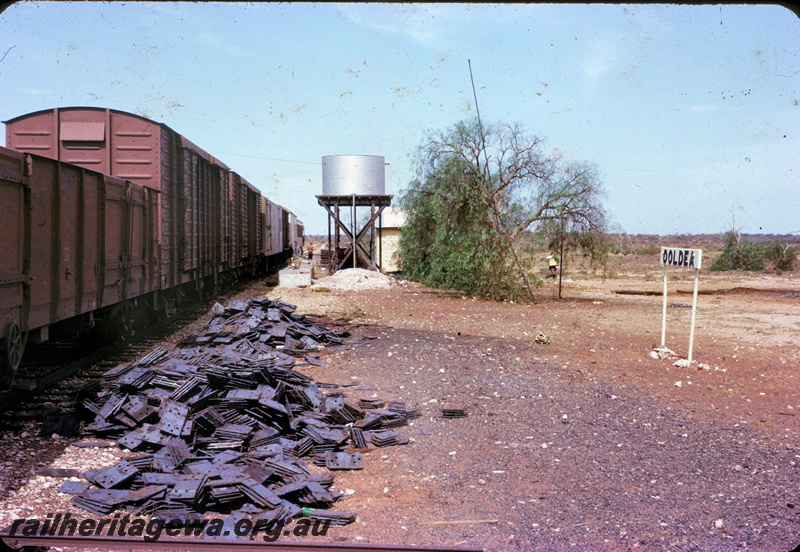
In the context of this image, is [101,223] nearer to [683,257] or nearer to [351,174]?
[683,257]

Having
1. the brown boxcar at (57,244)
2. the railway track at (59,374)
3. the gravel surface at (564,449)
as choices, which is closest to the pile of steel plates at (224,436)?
the gravel surface at (564,449)

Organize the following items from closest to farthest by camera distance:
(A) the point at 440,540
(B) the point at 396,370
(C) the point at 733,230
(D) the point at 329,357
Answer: (A) the point at 440,540 < (B) the point at 396,370 < (D) the point at 329,357 < (C) the point at 733,230

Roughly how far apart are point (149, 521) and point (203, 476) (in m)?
0.61

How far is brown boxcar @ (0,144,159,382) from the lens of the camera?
6.13 m

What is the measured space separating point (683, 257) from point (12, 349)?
10.3 metres

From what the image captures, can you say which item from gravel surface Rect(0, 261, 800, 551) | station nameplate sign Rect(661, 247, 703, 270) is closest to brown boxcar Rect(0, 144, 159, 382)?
gravel surface Rect(0, 261, 800, 551)

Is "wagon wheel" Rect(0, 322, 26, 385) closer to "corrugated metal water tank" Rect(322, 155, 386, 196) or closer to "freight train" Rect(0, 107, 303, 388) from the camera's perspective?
"freight train" Rect(0, 107, 303, 388)

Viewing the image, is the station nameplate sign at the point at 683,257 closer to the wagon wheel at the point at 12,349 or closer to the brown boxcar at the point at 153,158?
the brown boxcar at the point at 153,158

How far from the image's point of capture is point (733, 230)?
2173 inches

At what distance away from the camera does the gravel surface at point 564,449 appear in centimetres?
448

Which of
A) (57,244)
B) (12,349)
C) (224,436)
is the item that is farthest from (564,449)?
(57,244)

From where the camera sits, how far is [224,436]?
240 inches

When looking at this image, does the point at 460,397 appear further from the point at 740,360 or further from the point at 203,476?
the point at 740,360

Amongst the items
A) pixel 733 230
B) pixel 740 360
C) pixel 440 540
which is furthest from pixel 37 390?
pixel 733 230
